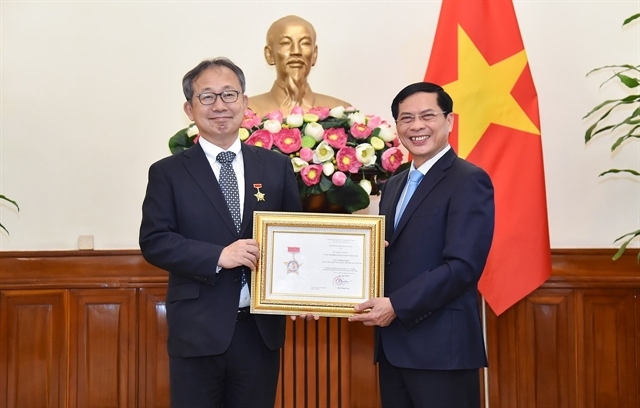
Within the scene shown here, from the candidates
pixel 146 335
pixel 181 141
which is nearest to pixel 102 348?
pixel 146 335

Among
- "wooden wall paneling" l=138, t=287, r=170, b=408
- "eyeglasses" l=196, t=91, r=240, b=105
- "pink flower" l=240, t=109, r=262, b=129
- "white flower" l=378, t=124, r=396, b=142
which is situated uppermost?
"pink flower" l=240, t=109, r=262, b=129

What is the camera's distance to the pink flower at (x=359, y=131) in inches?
108

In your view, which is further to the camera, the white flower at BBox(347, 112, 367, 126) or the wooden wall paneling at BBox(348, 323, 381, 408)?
the wooden wall paneling at BBox(348, 323, 381, 408)

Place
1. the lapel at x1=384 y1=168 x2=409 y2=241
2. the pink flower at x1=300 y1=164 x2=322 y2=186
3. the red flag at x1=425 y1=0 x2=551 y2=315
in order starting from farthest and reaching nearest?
the red flag at x1=425 y1=0 x2=551 y2=315
the pink flower at x1=300 y1=164 x2=322 y2=186
the lapel at x1=384 y1=168 x2=409 y2=241

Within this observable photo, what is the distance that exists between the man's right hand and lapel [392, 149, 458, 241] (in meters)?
0.43

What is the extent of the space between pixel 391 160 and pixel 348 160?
0.59 feet

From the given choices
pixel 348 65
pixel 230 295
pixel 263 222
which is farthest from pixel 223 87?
pixel 348 65

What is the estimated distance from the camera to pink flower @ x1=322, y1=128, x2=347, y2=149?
2719 mm

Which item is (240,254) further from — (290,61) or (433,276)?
(290,61)

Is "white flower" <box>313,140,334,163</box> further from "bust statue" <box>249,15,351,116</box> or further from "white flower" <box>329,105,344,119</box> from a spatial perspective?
"bust statue" <box>249,15,351,116</box>

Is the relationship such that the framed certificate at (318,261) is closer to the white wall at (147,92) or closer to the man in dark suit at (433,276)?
the man in dark suit at (433,276)

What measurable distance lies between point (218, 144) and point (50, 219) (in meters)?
1.94

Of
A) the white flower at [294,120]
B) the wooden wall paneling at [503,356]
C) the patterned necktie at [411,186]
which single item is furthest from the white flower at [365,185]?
the wooden wall paneling at [503,356]

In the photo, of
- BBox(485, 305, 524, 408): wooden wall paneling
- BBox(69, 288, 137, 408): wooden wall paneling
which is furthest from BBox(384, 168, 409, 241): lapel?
BBox(69, 288, 137, 408): wooden wall paneling
